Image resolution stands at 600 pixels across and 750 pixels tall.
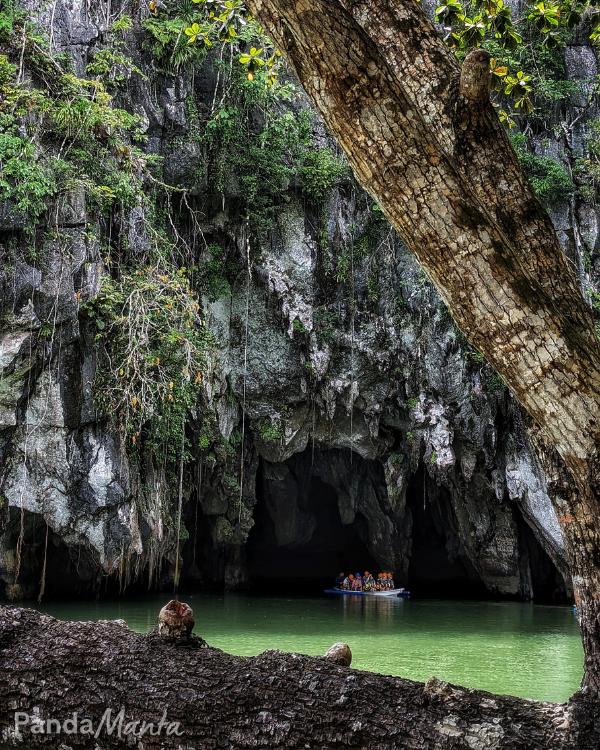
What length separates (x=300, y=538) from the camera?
15609mm

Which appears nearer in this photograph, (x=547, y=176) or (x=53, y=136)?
(x=53, y=136)

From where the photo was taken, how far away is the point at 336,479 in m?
14.0

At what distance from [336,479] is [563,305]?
476 inches

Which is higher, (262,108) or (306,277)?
(262,108)

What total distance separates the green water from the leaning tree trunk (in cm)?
364

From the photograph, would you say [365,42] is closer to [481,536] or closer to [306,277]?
[306,277]

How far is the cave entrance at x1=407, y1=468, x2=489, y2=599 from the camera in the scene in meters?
14.0

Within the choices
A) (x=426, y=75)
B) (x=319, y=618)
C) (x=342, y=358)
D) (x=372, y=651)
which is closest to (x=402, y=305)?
(x=342, y=358)

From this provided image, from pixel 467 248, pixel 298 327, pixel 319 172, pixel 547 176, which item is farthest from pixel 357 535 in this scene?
pixel 467 248

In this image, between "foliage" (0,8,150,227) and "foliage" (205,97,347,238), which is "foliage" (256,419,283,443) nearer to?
"foliage" (205,97,347,238)

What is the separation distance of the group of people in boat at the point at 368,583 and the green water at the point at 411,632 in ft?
2.51

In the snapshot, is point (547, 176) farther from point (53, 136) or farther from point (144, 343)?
point (53, 136)

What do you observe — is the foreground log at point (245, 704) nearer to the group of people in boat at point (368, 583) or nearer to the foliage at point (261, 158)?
the foliage at point (261, 158)

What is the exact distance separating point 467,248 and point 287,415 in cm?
1038
